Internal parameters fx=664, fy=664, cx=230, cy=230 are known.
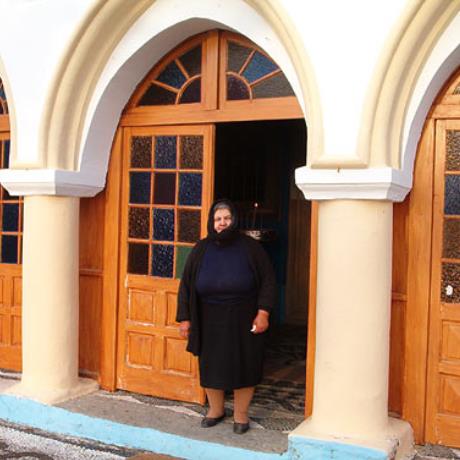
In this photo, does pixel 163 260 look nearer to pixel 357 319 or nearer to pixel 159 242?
pixel 159 242

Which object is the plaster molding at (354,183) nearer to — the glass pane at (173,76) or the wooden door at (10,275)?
the glass pane at (173,76)

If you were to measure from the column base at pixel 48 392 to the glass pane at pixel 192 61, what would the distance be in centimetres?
273

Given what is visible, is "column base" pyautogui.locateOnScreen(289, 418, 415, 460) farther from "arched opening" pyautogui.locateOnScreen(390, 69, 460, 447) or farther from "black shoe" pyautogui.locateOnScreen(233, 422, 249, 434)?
"black shoe" pyautogui.locateOnScreen(233, 422, 249, 434)

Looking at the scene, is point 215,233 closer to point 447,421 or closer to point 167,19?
point 167,19

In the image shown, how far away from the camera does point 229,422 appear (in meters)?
4.89

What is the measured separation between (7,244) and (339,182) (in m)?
3.56

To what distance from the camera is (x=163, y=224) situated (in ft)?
17.9

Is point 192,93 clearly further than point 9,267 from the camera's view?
No

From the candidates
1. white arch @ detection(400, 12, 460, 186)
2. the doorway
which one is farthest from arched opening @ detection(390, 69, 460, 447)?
the doorway

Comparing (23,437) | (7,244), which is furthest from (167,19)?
(23,437)

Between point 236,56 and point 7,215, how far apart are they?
8.92 ft

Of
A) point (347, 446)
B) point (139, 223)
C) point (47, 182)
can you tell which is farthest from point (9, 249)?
point (347, 446)

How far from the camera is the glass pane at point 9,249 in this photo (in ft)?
20.4

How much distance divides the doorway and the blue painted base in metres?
3.95
